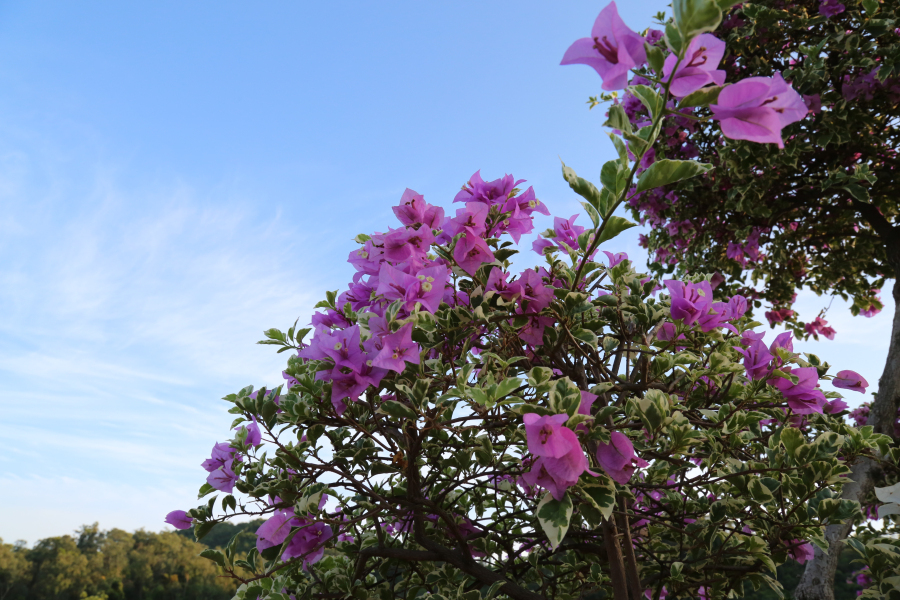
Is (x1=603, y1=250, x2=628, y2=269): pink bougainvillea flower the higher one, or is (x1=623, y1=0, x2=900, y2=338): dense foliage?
(x1=623, y1=0, x2=900, y2=338): dense foliage

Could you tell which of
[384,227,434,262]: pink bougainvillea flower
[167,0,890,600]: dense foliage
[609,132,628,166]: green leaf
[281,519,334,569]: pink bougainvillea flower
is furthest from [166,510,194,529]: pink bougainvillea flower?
[609,132,628,166]: green leaf

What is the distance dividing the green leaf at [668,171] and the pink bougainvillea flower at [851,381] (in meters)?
1.34

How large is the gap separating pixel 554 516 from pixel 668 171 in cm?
68

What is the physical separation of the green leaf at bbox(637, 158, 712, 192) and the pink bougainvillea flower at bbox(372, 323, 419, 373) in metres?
0.63

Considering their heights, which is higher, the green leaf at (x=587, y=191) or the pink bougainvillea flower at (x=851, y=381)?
the green leaf at (x=587, y=191)

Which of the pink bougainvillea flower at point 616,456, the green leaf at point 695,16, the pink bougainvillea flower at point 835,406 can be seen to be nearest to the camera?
the green leaf at point 695,16

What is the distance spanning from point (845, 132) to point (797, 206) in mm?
961

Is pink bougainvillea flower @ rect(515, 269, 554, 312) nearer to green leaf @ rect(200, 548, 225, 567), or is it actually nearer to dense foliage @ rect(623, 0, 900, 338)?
green leaf @ rect(200, 548, 225, 567)

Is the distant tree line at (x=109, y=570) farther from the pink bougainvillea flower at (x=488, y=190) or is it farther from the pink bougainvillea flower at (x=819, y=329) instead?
the pink bougainvillea flower at (x=488, y=190)

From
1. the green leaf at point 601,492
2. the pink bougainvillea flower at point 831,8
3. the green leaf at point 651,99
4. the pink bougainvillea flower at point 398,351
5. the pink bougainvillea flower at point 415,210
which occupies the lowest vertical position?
the green leaf at point 601,492

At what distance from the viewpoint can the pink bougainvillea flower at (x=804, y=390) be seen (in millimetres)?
1659

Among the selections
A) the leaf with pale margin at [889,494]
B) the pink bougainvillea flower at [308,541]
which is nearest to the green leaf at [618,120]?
Answer: the leaf with pale margin at [889,494]

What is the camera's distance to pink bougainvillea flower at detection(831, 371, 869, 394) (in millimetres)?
1807

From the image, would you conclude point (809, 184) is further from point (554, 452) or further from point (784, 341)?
point (554, 452)
